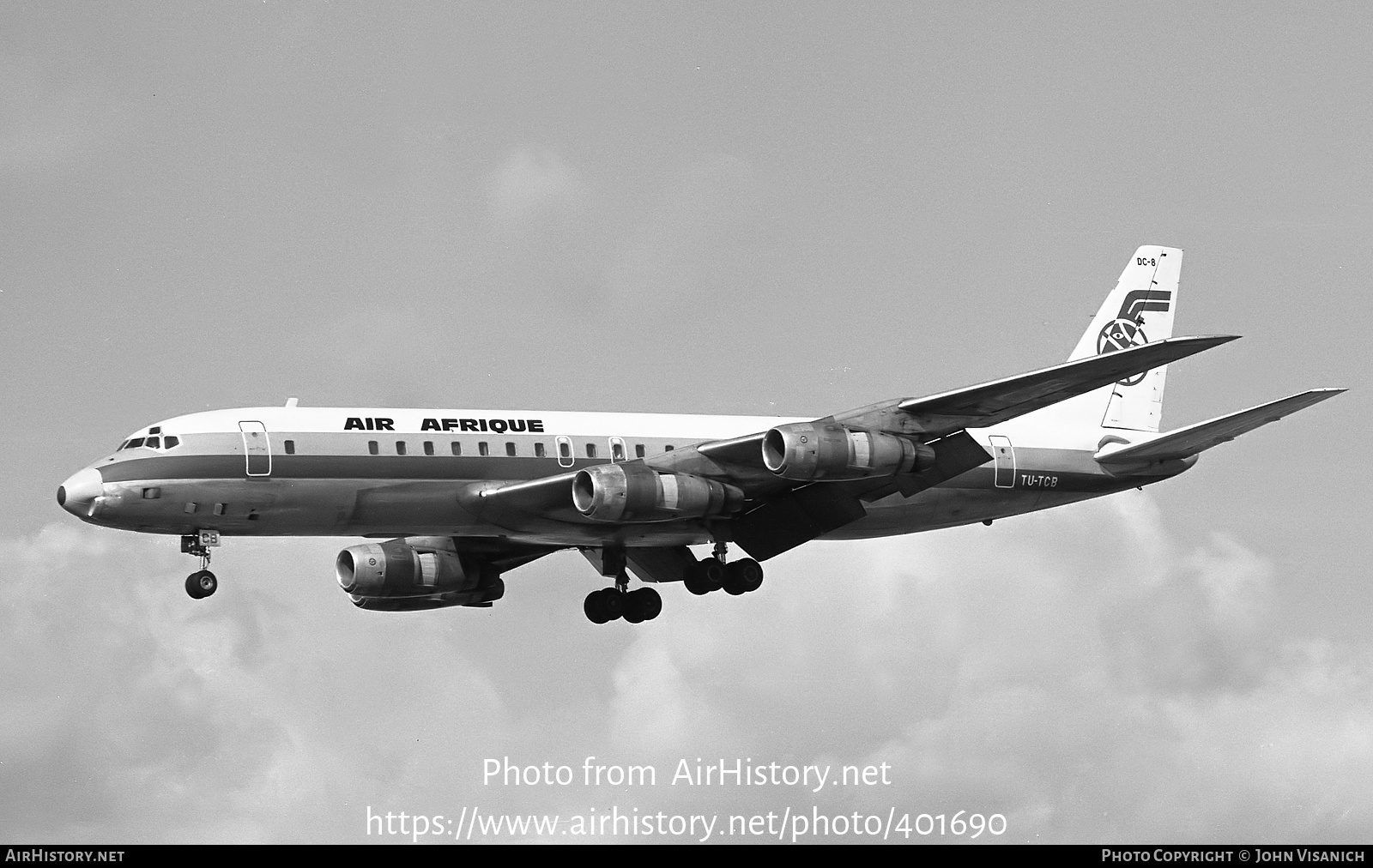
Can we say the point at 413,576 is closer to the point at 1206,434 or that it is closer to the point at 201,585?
the point at 201,585

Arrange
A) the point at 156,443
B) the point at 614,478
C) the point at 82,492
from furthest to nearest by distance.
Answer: the point at 614,478 → the point at 156,443 → the point at 82,492

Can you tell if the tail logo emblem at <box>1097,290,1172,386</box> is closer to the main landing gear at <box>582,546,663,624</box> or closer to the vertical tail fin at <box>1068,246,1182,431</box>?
the vertical tail fin at <box>1068,246,1182,431</box>

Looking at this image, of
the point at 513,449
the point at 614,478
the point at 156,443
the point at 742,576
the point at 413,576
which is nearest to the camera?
the point at 156,443

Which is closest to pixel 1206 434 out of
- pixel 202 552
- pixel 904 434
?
pixel 904 434

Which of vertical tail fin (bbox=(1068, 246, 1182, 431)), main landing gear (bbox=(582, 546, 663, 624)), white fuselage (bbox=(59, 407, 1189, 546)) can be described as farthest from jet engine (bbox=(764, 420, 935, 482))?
vertical tail fin (bbox=(1068, 246, 1182, 431))

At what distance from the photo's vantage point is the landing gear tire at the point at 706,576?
46938 millimetres

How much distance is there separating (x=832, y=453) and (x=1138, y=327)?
1495 centimetres

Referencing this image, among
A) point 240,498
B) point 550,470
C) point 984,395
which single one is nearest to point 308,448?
point 240,498

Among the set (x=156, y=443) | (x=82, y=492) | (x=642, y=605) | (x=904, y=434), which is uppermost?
(x=156, y=443)

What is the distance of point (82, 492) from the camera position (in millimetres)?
41000

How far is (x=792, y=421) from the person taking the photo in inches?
1753

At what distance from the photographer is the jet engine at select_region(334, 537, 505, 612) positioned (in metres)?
48.8

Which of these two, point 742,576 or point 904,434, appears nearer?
point 904,434

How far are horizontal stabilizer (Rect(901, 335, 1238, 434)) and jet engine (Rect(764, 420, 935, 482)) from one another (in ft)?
3.45
